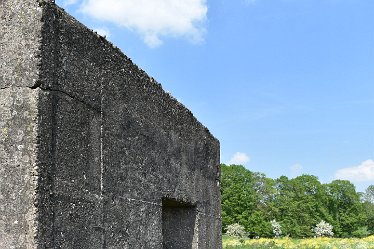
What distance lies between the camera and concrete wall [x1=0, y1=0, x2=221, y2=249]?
123 inches

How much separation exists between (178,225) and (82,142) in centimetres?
254

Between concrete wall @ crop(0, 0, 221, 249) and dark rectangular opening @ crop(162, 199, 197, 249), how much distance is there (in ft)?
1.91

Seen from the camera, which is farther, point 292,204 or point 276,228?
point 292,204

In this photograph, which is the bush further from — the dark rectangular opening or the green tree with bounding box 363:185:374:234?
the dark rectangular opening

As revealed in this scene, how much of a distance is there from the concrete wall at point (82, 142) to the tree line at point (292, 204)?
61.7m

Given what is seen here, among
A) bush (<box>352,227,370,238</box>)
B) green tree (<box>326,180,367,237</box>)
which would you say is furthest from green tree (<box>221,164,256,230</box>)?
A: bush (<box>352,227,370,238</box>)

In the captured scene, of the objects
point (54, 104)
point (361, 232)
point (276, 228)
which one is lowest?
point (54, 104)

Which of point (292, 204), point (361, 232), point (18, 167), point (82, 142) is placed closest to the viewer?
point (18, 167)

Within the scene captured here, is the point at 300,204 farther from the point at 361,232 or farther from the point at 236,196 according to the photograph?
the point at 236,196

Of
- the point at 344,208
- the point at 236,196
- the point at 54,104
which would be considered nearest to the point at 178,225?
the point at 54,104

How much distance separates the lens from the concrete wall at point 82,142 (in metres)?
3.13

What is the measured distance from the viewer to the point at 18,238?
9.98 feet

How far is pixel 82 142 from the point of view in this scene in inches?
139

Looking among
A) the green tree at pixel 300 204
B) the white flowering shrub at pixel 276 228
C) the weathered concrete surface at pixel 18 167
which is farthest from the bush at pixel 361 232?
the weathered concrete surface at pixel 18 167
